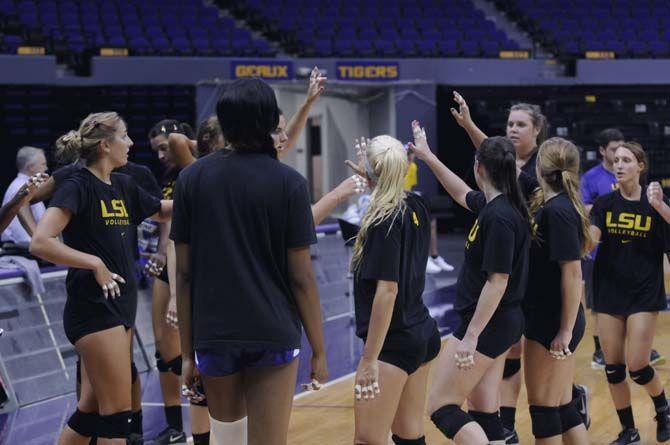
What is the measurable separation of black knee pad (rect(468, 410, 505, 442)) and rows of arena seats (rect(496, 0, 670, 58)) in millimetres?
13422

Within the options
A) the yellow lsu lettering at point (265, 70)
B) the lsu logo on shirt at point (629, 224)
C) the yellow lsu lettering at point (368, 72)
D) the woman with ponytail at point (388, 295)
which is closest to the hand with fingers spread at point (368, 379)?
the woman with ponytail at point (388, 295)

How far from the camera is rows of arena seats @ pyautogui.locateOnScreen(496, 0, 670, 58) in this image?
16.9m

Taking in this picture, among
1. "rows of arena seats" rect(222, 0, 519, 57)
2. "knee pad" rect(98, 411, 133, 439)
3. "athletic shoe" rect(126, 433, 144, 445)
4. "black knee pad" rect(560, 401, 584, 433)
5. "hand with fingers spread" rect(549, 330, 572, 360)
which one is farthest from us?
"rows of arena seats" rect(222, 0, 519, 57)

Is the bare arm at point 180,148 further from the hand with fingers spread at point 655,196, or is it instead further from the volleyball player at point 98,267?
the hand with fingers spread at point 655,196

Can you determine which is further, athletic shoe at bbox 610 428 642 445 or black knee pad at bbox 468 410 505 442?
athletic shoe at bbox 610 428 642 445

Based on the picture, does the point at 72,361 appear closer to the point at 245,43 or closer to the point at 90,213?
the point at 90,213

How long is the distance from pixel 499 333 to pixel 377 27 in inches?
531

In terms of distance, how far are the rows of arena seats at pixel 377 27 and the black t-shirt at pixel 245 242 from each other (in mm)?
12638

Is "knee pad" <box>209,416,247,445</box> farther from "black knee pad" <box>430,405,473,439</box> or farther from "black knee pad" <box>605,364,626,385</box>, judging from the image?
"black knee pad" <box>605,364,626,385</box>

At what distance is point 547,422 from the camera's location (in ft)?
13.4

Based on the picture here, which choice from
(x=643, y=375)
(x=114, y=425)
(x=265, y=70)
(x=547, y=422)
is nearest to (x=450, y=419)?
(x=547, y=422)

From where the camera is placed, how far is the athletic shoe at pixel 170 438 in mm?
5020

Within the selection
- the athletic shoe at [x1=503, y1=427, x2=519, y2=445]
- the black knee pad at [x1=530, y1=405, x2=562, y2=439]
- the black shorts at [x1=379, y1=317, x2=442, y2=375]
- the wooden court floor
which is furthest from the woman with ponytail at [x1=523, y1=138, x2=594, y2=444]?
the wooden court floor

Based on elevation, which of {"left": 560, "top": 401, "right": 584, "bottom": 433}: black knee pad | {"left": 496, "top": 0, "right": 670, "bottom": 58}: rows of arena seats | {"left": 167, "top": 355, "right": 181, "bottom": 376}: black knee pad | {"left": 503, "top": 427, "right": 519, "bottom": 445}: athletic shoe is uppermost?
{"left": 496, "top": 0, "right": 670, "bottom": 58}: rows of arena seats
